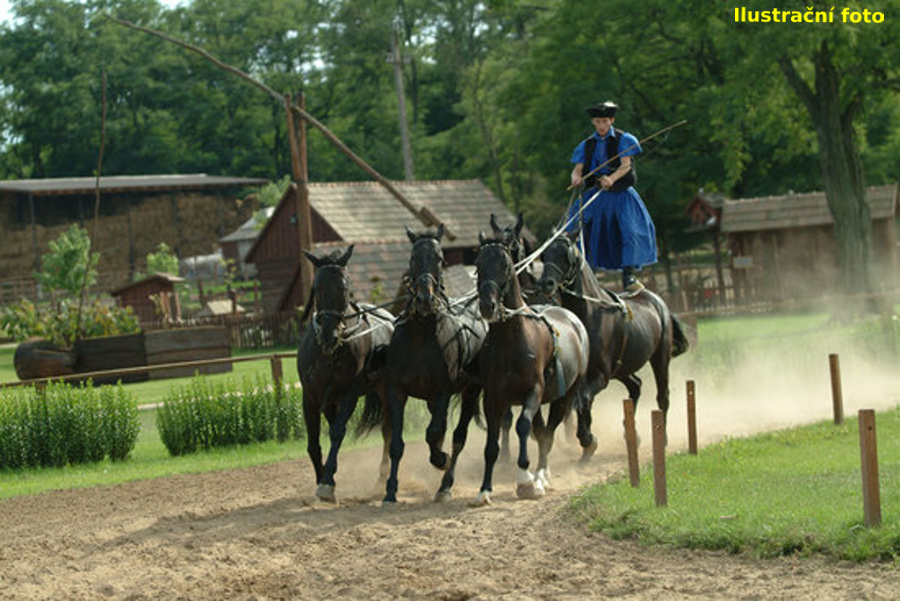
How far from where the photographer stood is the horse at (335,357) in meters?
11.5

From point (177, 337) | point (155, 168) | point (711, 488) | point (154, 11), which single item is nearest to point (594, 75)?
point (177, 337)

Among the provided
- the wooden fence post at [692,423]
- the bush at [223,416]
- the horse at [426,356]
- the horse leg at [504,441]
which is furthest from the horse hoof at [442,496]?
the bush at [223,416]

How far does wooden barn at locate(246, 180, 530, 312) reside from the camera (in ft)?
115

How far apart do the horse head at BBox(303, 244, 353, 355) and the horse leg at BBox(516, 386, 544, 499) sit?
6.05ft

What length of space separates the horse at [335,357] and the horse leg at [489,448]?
1.35 metres

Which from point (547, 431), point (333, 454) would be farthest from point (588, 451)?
point (333, 454)

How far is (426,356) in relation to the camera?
37.6ft

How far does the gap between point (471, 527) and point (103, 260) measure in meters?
56.0

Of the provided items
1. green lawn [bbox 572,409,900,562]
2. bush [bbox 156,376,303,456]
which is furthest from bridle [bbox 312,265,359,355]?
bush [bbox 156,376,303,456]

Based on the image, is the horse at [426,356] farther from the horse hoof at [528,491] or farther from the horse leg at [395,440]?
the horse hoof at [528,491]

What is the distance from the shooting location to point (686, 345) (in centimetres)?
1541

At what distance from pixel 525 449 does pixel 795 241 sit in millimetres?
28355

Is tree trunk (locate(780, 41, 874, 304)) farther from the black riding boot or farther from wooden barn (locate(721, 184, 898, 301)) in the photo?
the black riding boot

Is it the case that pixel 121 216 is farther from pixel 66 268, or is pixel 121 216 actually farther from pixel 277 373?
pixel 277 373
